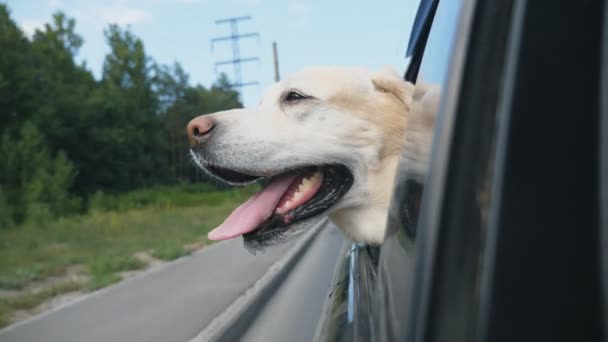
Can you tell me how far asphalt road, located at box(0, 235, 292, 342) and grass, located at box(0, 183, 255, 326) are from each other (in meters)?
0.60

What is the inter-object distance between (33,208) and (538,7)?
24853 millimetres

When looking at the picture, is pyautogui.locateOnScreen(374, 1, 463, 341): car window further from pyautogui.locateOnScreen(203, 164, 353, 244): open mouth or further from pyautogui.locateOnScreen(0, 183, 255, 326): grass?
pyautogui.locateOnScreen(0, 183, 255, 326): grass

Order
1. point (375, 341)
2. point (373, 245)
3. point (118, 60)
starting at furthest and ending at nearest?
point (118, 60)
point (373, 245)
point (375, 341)

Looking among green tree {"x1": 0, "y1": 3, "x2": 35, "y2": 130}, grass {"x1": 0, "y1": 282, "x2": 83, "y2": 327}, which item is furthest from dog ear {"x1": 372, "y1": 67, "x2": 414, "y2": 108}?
green tree {"x1": 0, "y1": 3, "x2": 35, "y2": 130}

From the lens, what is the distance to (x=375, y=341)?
1.27 meters

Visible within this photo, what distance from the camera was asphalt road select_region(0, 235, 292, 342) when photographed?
4070 millimetres

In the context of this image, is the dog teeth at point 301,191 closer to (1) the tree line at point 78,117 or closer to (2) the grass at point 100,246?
(2) the grass at point 100,246

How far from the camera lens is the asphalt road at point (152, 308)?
4.07 metres

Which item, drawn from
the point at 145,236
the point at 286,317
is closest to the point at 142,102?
the point at 145,236

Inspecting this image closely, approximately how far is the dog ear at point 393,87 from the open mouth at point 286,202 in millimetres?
443

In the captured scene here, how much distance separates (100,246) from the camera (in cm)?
1034

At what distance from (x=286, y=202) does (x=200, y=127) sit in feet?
1.79

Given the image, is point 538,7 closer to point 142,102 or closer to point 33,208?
point 33,208

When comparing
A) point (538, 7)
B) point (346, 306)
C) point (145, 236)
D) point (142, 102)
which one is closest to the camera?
point (538, 7)
